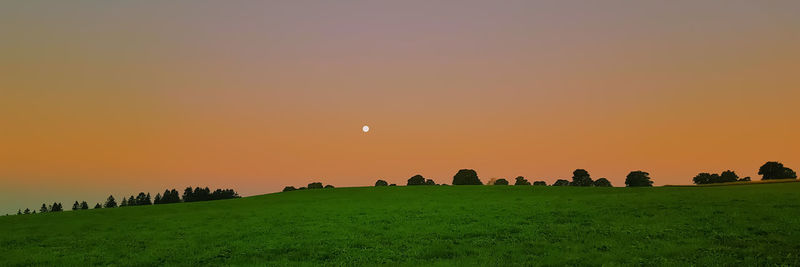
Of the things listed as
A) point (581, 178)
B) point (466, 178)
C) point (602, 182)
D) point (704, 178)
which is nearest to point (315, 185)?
point (466, 178)

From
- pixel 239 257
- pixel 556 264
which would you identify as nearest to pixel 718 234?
pixel 556 264

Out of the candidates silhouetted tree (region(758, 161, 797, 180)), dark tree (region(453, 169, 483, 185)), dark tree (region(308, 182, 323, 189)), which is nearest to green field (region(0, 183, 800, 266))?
silhouetted tree (region(758, 161, 797, 180))

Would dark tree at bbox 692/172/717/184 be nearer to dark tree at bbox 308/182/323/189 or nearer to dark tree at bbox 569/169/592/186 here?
dark tree at bbox 569/169/592/186

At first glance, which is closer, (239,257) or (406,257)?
(406,257)

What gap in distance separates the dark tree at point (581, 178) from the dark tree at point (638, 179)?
13.2m

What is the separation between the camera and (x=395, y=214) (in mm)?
40219

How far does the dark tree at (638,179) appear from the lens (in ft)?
427

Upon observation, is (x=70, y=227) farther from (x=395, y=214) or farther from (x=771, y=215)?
(x=771, y=215)

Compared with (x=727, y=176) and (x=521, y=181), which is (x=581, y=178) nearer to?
(x=521, y=181)

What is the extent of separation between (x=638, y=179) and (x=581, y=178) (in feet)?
62.2

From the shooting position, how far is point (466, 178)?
152 meters

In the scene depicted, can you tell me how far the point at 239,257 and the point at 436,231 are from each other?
11.8 metres

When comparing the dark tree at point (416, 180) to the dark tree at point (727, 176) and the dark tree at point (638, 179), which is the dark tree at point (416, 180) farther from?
the dark tree at point (727, 176)

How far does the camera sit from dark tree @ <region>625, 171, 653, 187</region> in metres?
130
